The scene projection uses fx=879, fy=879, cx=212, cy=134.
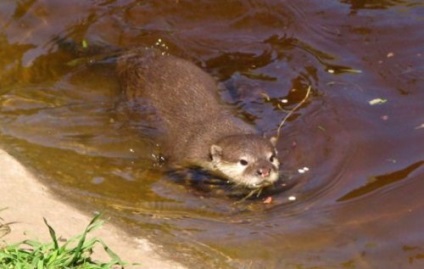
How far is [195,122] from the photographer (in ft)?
23.2

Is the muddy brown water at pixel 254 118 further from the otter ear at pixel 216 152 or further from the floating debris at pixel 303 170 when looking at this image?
the otter ear at pixel 216 152

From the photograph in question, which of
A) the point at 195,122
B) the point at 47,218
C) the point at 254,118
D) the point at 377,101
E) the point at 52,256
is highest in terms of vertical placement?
the point at 52,256

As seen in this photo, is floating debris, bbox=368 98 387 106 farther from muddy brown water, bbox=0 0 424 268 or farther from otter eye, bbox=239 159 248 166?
otter eye, bbox=239 159 248 166

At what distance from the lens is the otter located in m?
6.48

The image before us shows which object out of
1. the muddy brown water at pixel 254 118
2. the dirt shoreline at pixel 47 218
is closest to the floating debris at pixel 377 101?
the muddy brown water at pixel 254 118

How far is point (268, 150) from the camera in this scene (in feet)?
21.2

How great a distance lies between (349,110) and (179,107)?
137 cm

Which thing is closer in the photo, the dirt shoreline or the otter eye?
the dirt shoreline

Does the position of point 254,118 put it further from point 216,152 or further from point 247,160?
point 247,160

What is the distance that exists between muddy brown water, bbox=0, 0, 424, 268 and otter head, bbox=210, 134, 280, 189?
183mm

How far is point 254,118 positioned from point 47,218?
289 centimetres

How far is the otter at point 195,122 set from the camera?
6.48 m

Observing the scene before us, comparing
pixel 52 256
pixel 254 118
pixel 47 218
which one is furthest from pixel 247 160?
pixel 52 256

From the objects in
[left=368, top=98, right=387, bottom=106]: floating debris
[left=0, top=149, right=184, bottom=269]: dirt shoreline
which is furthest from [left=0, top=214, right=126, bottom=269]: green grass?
[left=368, top=98, right=387, bottom=106]: floating debris
